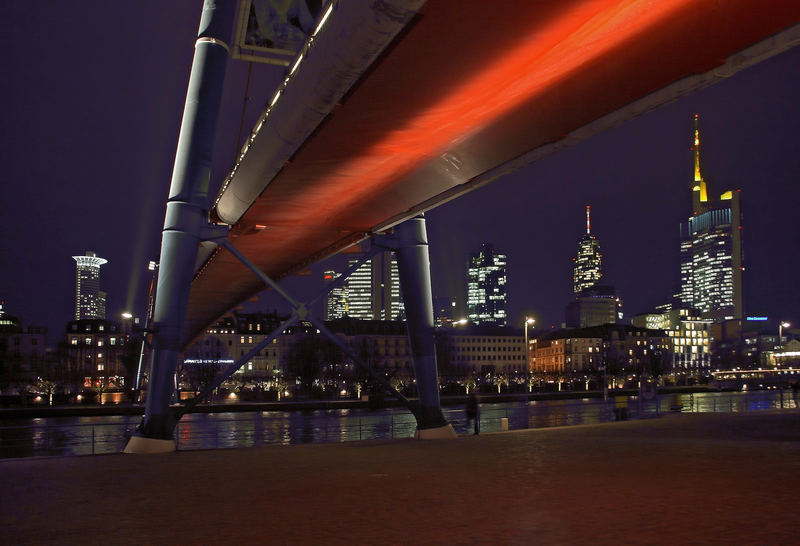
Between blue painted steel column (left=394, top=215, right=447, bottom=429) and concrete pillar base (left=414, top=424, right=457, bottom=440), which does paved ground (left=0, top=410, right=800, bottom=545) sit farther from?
blue painted steel column (left=394, top=215, right=447, bottom=429)

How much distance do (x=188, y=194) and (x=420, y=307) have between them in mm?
7844

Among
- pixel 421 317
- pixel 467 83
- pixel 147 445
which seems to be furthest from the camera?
pixel 421 317

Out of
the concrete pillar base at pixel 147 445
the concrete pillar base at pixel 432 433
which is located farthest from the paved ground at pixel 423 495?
A: the concrete pillar base at pixel 432 433

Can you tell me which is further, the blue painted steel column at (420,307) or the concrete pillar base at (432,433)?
the blue painted steel column at (420,307)

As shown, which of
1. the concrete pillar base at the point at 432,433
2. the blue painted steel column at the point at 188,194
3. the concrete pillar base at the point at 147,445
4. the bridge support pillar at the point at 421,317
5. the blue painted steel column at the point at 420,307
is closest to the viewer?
the concrete pillar base at the point at 147,445

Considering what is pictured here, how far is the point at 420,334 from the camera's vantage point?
25.8 m

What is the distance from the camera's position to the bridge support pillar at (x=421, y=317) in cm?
2538

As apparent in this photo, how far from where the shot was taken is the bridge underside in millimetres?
9953

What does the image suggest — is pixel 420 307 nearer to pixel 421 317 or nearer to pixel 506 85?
pixel 421 317

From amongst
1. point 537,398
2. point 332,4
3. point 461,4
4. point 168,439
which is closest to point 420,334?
point 168,439

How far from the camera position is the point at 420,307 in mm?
25781

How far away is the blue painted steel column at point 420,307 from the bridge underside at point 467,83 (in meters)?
4.19

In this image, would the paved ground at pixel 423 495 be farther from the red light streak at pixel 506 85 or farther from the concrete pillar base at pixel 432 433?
the red light streak at pixel 506 85

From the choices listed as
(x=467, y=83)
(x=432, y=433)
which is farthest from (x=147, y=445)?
(x=467, y=83)
